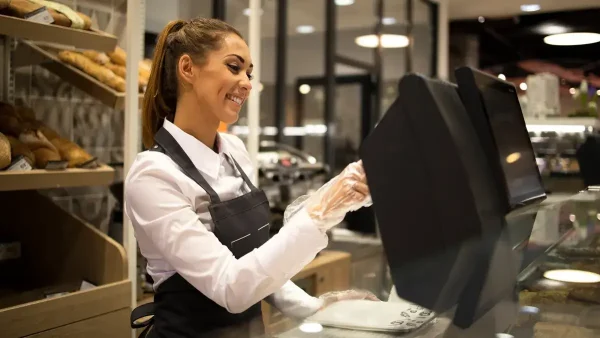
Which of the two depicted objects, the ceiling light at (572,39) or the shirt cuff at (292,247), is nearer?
the shirt cuff at (292,247)

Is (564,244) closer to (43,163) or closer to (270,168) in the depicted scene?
(43,163)

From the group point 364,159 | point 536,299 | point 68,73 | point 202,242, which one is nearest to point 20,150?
point 68,73

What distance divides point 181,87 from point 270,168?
86.6 inches

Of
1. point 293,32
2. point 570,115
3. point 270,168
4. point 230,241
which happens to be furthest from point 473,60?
point 230,241

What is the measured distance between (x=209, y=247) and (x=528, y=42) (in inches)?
223

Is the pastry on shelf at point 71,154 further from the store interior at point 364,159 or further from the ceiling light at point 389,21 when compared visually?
the ceiling light at point 389,21

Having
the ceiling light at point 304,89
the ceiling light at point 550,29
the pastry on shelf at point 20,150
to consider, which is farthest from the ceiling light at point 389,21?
the pastry on shelf at point 20,150

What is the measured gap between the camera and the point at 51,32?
1917 mm

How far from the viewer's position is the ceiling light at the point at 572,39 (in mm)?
5684

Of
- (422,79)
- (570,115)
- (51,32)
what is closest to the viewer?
(422,79)

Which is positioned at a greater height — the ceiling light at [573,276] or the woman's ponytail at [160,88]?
the woman's ponytail at [160,88]

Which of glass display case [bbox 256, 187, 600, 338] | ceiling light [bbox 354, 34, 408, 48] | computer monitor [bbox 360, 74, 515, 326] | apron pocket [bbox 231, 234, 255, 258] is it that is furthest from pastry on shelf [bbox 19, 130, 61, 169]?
ceiling light [bbox 354, 34, 408, 48]

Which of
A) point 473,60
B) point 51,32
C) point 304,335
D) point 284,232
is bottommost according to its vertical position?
point 304,335

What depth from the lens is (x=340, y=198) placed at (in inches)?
35.8
